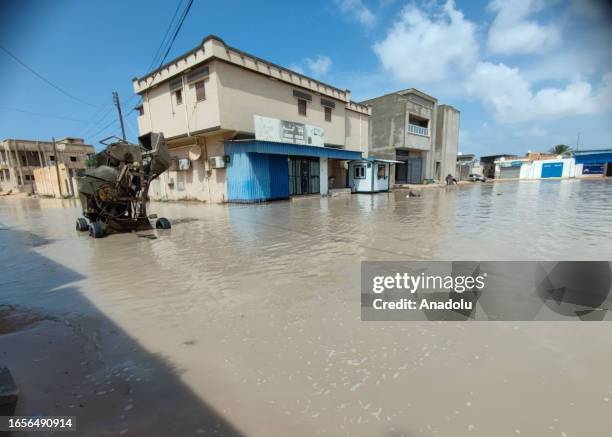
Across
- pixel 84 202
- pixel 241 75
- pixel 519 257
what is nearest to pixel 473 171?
pixel 241 75

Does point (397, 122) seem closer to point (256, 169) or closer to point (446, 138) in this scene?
point (446, 138)

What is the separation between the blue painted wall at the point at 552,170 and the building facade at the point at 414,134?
19562mm

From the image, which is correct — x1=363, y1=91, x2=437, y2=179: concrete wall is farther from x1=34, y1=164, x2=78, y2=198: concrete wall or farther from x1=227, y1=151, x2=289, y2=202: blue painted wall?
x1=34, y1=164, x2=78, y2=198: concrete wall

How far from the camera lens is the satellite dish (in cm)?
1664

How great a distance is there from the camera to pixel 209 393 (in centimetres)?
204

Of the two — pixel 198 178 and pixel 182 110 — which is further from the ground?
pixel 182 110

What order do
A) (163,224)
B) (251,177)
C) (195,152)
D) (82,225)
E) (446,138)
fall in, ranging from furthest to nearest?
(446,138) → (195,152) → (251,177) → (163,224) → (82,225)

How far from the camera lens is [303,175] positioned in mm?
19859

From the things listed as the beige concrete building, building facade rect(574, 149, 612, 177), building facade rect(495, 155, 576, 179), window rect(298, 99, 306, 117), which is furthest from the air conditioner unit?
building facade rect(574, 149, 612, 177)

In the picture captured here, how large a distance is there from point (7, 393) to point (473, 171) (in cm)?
6198

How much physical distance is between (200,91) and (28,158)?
142 ft

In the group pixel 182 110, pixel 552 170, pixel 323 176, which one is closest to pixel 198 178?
pixel 182 110

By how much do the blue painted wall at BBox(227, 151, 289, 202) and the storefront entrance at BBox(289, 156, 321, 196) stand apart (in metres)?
2.16

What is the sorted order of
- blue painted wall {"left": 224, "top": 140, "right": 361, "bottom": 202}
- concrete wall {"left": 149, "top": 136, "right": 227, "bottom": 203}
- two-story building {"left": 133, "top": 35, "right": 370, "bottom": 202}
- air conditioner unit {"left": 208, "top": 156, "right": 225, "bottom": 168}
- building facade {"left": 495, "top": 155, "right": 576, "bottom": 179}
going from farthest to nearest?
building facade {"left": 495, "top": 155, "right": 576, "bottom": 179}, concrete wall {"left": 149, "top": 136, "right": 227, "bottom": 203}, air conditioner unit {"left": 208, "top": 156, "right": 225, "bottom": 168}, blue painted wall {"left": 224, "top": 140, "right": 361, "bottom": 202}, two-story building {"left": 133, "top": 35, "right": 370, "bottom": 202}
